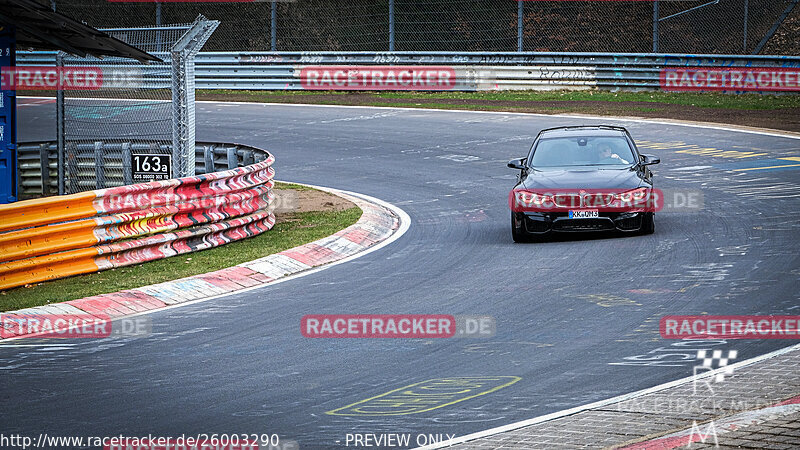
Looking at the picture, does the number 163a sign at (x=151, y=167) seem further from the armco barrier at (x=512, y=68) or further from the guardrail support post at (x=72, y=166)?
the armco barrier at (x=512, y=68)

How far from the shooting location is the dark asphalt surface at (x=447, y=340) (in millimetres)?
7266

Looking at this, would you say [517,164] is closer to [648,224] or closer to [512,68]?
[648,224]

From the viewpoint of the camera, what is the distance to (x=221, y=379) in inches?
317

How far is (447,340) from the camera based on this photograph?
30.1ft

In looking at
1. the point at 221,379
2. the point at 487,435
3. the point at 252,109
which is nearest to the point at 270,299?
the point at 221,379

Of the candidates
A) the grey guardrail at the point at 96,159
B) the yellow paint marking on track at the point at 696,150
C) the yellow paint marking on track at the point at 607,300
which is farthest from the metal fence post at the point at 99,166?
the yellow paint marking on track at the point at 607,300

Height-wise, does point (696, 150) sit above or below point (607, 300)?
above

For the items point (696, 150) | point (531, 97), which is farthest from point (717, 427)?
point (531, 97)

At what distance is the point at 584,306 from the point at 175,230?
583 cm

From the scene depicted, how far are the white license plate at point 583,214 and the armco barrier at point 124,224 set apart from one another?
14.7 ft

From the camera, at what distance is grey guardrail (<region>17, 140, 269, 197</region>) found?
19.7 m

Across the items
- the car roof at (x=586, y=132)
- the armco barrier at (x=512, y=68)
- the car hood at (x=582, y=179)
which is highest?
the armco barrier at (x=512, y=68)

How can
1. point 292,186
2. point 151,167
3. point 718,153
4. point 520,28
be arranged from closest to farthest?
point 151,167, point 292,186, point 718,153, point 520,28

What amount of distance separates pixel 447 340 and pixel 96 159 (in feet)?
43.0
